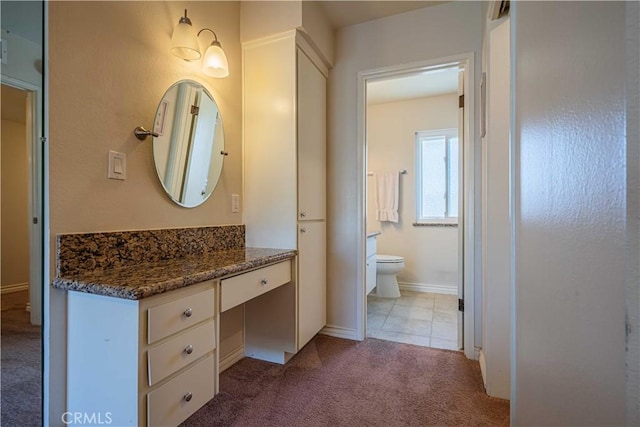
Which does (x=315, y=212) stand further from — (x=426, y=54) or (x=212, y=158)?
(x=426, y=54)

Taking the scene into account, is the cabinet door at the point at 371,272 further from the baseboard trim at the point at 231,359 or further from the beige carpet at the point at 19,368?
the beige carpet at the point at 19,368

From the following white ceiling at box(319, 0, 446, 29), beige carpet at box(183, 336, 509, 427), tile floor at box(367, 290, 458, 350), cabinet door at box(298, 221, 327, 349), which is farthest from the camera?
tile floor at box(367, 290, 458, 350)

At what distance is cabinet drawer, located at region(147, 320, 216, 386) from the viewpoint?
942 millimetres

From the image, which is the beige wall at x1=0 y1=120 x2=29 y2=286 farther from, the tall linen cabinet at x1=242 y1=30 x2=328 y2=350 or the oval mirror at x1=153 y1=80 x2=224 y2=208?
the tall linen cabinet at x1=242 y1=30 x2=328 y2=350

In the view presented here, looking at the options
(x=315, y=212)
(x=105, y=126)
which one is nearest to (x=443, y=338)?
(x=315, y=212)

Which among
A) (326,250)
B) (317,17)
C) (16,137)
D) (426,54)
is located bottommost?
(326,250)

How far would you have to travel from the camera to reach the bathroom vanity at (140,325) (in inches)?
35.9

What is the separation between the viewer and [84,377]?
102 centimetres

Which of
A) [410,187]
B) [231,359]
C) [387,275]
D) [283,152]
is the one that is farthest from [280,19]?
[387,275]

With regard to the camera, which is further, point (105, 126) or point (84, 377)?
point (105, 126)

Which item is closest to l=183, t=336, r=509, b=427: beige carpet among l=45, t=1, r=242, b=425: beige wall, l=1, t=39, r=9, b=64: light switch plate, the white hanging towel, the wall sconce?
l=45, t=1, r=242, b=425: beige wall

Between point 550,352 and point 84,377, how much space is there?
1425 mm

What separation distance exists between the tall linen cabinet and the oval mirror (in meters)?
0.28

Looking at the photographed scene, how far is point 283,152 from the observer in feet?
6.16
